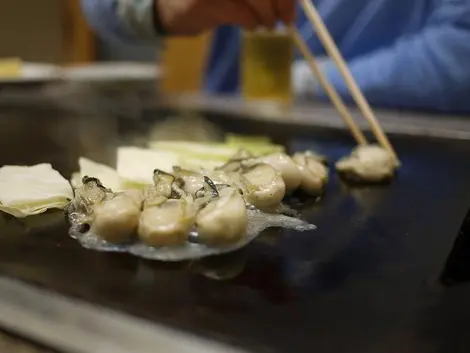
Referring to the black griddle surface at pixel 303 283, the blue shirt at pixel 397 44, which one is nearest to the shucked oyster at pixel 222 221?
the black griddle surface at pixel 303 283

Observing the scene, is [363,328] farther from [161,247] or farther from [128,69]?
[128,69]

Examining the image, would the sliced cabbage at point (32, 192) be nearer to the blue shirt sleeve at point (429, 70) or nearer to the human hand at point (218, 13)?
the human hand at point (218, 13)

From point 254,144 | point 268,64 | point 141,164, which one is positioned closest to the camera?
point 141,164

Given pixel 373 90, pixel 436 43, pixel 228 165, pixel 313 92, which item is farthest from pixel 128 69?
pixel 228 165

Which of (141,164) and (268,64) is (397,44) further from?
(141,164)

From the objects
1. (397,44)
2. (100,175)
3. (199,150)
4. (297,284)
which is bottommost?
(297,284)

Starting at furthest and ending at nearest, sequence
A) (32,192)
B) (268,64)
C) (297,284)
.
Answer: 1. (268,64)
2. (32,192)
3. (297,284)

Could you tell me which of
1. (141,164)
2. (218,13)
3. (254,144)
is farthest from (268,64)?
(141,164)
